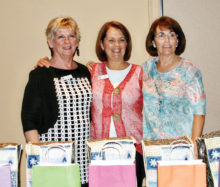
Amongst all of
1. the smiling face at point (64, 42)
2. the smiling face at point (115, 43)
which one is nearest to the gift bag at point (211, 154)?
the smiling face at point (115, 43)

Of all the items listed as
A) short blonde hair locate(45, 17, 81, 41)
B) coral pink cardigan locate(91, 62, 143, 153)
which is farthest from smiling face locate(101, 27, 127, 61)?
short blonde hair locate(45, 17, 81, 41)

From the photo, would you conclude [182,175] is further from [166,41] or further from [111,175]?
[166,41]

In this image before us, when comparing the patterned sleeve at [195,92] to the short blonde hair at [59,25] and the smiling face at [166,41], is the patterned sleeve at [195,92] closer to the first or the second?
the smiling face at [166,41]

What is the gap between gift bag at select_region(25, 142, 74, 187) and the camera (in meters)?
1.40

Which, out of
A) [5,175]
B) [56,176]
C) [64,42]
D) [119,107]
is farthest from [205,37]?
[5,175]

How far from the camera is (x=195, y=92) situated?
188 cm

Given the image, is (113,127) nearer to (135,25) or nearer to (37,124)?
(37,124)

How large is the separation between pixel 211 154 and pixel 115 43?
3.66 ft

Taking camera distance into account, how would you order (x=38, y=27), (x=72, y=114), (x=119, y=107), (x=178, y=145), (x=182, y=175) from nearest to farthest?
(x=182, y=175), (x=178, y=145), (x=72, y=114), (x=119, y=107), (x=38, y=27)

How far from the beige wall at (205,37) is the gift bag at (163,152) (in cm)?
144

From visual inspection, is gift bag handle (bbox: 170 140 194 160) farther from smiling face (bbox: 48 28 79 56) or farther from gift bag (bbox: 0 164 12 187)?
smiling face (bbox: 48 28 79 56)

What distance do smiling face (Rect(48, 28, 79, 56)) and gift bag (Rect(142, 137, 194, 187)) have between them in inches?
37.9

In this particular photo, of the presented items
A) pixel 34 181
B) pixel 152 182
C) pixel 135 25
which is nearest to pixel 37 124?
pixel 34 181

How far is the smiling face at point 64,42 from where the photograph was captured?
6.73 feet
